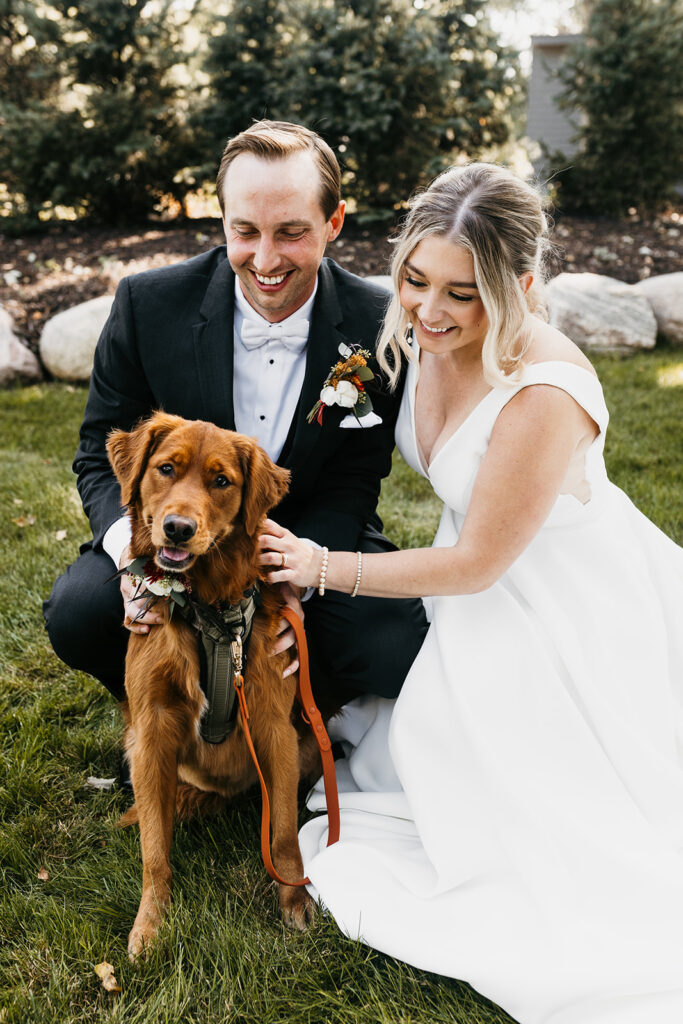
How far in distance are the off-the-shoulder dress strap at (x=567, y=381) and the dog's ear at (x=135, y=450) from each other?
1.12 metres

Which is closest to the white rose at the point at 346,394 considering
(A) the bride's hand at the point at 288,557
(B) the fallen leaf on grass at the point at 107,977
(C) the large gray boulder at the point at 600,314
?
(A) the bride's hand at the point at 288,557

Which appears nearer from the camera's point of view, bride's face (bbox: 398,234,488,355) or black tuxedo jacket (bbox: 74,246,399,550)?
bride's face (bbox: 398,234,488,355)

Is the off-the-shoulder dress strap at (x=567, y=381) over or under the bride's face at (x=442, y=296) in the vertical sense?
under

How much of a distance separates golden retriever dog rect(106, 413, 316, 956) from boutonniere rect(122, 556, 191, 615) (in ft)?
0.11

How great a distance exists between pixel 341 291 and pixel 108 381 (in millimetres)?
1047

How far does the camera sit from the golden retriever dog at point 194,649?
8.00ft

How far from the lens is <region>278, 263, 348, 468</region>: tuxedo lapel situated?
3.17m

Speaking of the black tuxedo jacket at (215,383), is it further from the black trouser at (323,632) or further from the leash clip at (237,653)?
the leash clip at (237,653)

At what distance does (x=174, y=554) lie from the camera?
2.34 meters

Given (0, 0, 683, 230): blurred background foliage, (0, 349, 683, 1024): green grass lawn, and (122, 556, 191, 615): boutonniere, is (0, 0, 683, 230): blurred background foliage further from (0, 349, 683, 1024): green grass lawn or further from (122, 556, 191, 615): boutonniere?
(122, 556, 191, 615): boutonniere

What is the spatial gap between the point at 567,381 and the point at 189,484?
4.14 feet

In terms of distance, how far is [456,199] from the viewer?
2619 mm

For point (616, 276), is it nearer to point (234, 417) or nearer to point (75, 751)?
point (234, 417)

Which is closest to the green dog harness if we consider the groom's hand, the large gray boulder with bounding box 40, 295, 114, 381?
the groom's hand
